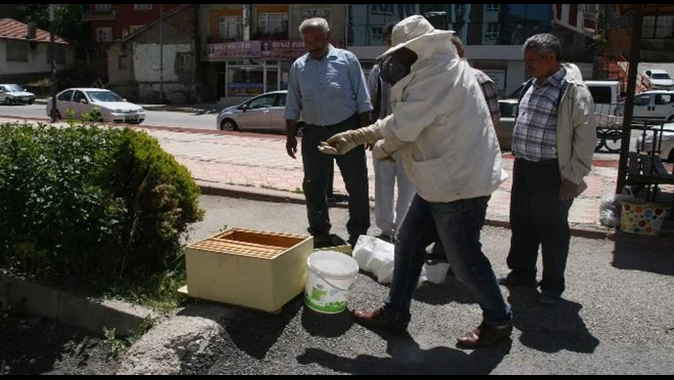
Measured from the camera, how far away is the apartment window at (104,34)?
50.3 metres

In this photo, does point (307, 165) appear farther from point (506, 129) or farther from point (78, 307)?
point (506, 129)

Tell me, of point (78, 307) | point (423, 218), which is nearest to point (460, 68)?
point (423, 218)

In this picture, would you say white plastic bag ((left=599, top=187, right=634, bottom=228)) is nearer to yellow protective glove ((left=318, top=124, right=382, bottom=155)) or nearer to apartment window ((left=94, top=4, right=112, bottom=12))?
yellow protective glove ((left=318, top=124, right=382, bottom=155))

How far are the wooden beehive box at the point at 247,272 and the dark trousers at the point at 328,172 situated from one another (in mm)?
1120

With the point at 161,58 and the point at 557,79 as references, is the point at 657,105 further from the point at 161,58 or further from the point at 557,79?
the point at 161,58

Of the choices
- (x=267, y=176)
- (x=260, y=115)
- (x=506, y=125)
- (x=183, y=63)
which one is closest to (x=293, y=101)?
(x=267, y=176)

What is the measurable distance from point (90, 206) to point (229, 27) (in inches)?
1584

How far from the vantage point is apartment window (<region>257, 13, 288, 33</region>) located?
130ft

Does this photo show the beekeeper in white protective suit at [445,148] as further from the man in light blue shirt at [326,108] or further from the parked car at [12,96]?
the parked car at [12,96]

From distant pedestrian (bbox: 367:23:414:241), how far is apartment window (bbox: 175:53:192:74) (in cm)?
3901

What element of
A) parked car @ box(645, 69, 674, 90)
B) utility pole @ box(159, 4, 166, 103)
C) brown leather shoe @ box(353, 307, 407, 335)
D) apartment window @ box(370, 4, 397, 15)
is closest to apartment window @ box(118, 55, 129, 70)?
utility pole @ box(159, 4, 166, 103)

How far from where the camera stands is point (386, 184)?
4.95 m

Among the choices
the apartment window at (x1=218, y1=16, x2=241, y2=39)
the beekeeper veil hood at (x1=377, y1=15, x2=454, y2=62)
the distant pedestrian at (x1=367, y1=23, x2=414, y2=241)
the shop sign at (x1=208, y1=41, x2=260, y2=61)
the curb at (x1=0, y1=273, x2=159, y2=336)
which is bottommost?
the curb at (x1=0, y1=273, x2=159, y2=336)

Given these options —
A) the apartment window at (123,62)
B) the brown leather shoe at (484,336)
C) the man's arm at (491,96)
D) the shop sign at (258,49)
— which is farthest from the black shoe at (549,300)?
the apartment window at (123,62)
